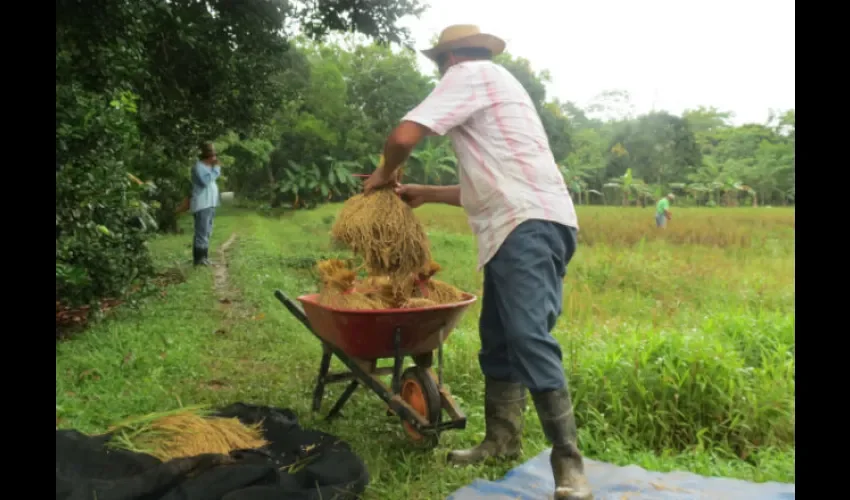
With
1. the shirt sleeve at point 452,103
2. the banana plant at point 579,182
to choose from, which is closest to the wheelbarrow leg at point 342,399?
the shirt sleeve at point 452,103

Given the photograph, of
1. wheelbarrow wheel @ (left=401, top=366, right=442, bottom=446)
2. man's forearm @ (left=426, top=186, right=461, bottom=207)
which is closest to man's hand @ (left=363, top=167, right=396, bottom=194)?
man's forearm @ (left=426, top=186, right=461, bottom=207)

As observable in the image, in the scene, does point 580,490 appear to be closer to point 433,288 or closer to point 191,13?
point 433,288

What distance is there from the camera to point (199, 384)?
11.8ft

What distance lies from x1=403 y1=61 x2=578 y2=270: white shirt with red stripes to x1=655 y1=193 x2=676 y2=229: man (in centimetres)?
358

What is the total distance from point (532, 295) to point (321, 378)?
52.4 inches

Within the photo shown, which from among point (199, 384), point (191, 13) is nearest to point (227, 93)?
point (191, 13)

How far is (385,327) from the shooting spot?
2711mm

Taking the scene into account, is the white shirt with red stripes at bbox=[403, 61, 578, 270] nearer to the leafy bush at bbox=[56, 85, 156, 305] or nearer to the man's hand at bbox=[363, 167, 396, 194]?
the man's hand at bbox=[363, 167, 396, 194]

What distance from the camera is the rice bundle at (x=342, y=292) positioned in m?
2.81

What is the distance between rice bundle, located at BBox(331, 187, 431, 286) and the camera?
2.86m

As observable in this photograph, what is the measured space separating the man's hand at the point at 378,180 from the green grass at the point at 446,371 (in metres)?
0.61

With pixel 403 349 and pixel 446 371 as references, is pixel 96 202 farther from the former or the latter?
pixel 446 371

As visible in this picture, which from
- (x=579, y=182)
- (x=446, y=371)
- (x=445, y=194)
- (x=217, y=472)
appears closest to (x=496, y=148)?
(x=445, y=194)

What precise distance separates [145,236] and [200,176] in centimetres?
61
